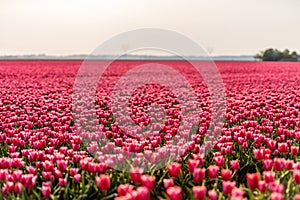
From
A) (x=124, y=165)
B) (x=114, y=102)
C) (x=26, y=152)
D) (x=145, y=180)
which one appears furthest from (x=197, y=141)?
(x=114, y=102)

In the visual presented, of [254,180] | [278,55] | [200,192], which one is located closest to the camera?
[200,192]

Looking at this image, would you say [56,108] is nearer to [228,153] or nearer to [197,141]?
[197,141]

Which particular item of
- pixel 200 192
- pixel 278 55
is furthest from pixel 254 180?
pixel 278 55

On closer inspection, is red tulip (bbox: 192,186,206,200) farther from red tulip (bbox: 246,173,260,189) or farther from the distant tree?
the distant tree

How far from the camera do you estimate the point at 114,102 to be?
9883 mm

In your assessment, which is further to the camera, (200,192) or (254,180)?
(254,180)

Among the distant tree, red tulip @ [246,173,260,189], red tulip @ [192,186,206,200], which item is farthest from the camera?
the distant tree

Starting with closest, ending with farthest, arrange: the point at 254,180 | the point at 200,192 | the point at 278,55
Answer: the point at 200,192, the point at 254,180, the point at 278,55

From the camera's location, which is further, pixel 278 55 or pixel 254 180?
pixel 278 55

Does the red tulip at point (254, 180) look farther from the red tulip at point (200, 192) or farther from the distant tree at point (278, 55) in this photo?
the distant tree at point (278, 55)

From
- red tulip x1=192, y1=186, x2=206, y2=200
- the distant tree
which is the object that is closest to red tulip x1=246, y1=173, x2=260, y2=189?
red tulip x1=192, y1=186, x2=206, y2=200

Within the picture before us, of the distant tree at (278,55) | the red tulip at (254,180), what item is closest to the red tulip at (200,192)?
the red tulip at (254,180)

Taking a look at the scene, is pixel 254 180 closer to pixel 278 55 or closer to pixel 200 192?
pixel 200 192

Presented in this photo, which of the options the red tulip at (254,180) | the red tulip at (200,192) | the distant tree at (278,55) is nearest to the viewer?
the red tulip at (200,192)
